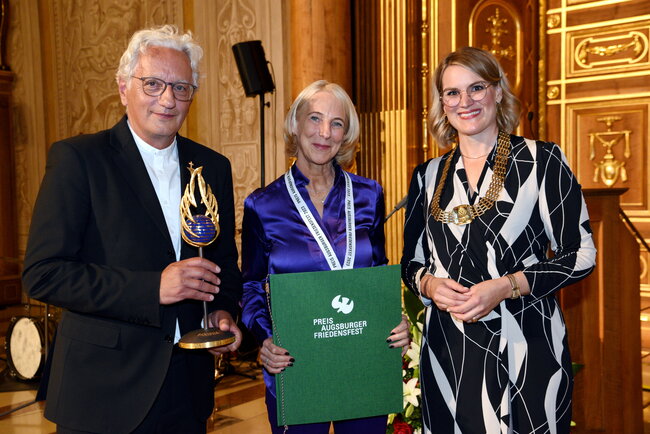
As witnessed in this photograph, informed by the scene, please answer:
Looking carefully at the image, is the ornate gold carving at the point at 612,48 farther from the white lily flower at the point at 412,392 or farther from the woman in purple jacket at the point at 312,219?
the woman in purple jacket at the point at 312,219

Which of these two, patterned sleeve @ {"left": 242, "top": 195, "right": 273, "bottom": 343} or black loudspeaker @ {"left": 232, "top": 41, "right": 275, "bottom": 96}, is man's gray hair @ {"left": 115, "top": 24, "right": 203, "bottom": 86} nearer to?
patterned sleeve @ {"left": 242, "top": 195, "right": 273, "bottom": 343}

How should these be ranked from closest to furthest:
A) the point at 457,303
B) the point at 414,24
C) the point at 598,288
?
the point at 457,303
the point at 598,288
the point at 414,24

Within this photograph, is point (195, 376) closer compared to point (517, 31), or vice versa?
point (195, 376)

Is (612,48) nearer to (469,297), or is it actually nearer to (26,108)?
(469,297)

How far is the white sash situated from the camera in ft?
7.00

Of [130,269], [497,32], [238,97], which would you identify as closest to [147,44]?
[130,269]

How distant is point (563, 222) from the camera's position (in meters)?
1.96

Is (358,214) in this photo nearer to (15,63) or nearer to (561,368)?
A: (561,368)

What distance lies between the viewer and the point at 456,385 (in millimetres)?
1995

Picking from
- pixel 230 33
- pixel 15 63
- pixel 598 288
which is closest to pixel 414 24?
pixel 230 33

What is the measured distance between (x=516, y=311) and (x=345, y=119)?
34.2 inches

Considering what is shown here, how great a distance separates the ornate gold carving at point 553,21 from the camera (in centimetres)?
712

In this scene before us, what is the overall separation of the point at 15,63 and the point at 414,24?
5.91 meters

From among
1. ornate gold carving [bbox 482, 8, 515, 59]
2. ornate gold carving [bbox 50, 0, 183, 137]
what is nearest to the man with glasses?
ornate gold carving [bbox 482, 8, 515, 59]
